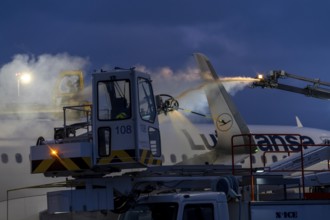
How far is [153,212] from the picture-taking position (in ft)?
34.6

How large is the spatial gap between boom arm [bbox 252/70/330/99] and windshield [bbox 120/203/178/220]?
1124 centimetres

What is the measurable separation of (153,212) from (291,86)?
12.1 metres

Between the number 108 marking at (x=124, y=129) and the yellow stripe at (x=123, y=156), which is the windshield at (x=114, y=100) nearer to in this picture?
the number 108 marking at (x=124, y=129)

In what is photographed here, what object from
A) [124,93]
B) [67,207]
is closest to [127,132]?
→ [124,93]

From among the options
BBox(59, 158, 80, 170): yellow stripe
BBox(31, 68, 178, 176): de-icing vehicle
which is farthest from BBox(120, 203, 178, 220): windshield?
BBox(59, 158, 80, 170): yellow stripe

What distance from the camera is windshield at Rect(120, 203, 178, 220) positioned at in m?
10.2

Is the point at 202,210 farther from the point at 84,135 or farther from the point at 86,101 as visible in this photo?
the point at 86,101

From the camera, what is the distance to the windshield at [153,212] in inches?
403

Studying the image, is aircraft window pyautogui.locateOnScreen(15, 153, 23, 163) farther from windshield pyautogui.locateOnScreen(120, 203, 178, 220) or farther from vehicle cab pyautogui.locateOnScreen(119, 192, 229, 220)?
vehicle cab pyautogui.locateOnScreen(119, 192, 229, 220)

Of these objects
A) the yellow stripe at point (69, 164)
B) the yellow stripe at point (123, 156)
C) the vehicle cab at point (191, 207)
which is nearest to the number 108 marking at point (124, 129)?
the yellow stripe at point (123, 156)

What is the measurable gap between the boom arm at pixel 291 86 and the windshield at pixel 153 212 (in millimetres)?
11240

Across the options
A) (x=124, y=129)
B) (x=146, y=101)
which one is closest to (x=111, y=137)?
(x=124, y=129)

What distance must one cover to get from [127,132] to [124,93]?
0.80 metres

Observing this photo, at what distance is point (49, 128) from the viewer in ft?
72.6
